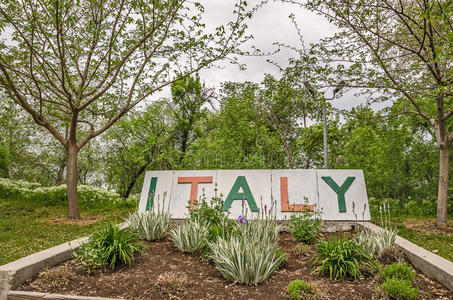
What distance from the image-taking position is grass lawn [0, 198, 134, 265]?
512 cm

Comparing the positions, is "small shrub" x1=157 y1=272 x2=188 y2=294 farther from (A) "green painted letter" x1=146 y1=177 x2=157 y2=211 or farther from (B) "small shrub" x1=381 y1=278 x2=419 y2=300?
(A) "green painted letter" x1=146 y1=177 x2=157 y2=211

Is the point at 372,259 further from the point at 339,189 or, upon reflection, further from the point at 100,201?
the point at 100,201

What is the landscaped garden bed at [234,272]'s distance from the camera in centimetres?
316

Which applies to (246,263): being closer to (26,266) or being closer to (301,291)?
(301,291)

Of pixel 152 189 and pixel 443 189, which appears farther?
pixel 152 189

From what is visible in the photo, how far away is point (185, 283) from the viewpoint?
3365 mm

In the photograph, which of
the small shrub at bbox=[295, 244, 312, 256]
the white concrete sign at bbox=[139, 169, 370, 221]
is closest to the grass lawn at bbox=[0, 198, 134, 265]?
the white concrete sign at bbox=[139, 169, 370, 221]

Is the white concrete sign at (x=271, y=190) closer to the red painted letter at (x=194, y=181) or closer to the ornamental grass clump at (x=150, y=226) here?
the red painted letter at (x=194, y=181)

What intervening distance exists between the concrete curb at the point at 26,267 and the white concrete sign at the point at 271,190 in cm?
231

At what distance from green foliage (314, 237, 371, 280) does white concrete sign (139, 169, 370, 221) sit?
218 cm

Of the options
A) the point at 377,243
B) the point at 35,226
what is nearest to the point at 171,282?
the point at 377,243

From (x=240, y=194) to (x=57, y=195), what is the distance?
7359 millimetres

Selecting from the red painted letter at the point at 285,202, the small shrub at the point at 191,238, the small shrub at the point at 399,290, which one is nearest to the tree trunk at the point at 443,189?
the red painted letter at the point at 285,202

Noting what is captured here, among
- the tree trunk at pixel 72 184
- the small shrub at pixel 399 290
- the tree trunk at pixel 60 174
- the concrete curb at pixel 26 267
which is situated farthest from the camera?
the tree trunk at pixel 60 174
